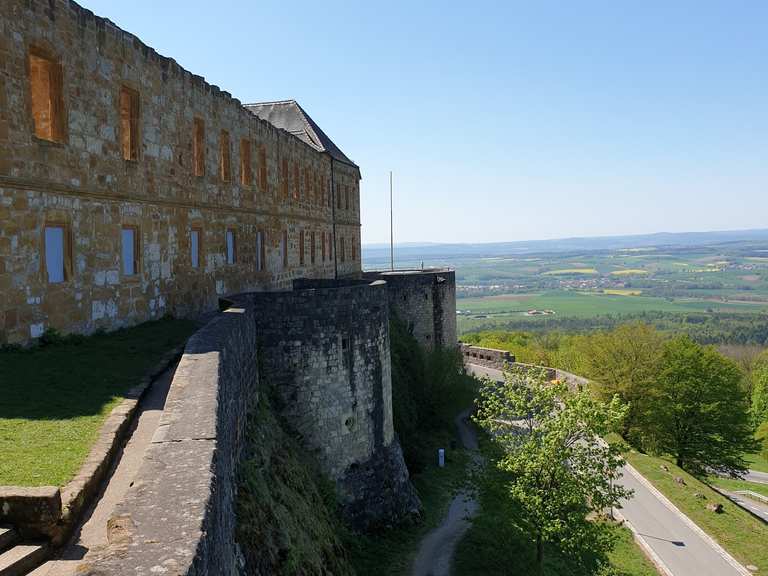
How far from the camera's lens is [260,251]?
24203mm

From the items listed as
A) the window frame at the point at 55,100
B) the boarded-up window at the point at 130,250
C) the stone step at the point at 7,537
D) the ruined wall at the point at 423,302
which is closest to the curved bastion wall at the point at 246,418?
the stone step at the point at 7,537

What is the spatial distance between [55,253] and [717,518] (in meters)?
27.0

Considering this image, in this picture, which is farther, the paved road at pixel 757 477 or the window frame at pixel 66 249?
the paved road at pixel 757 477

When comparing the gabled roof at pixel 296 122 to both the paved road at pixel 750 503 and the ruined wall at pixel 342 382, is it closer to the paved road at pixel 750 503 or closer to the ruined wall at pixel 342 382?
the ruined wall at pixel 342 382

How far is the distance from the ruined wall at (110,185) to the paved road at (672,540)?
1748 centimetres

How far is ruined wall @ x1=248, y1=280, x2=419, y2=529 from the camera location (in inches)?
607

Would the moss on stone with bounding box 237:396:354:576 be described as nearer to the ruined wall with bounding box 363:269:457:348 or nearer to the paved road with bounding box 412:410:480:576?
the paved road with bounding box 412:410:480:576

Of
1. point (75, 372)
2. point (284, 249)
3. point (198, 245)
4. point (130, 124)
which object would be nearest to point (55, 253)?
point (75, 372)

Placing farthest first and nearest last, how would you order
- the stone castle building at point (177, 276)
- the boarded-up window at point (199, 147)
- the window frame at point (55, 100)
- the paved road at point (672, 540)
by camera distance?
the paved road at point (672, 540) < the boarded-up window at point (199, 147) < the window frame at point (55, 100) < the stone castle building at point (177, 276)

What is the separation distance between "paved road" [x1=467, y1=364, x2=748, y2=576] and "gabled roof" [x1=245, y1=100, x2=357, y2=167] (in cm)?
2254

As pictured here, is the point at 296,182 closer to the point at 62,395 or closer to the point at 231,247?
the point at 231,247

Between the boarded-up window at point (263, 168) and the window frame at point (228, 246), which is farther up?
the boarded-up window at point (263, 168)

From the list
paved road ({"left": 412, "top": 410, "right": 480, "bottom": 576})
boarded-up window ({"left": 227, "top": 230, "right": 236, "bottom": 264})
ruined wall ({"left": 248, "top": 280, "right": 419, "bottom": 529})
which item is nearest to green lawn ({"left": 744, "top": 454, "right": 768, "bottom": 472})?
paved road ({"left": 412, "top": 410, "right": 480, "bottom": 576})

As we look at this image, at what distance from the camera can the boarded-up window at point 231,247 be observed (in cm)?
2105
